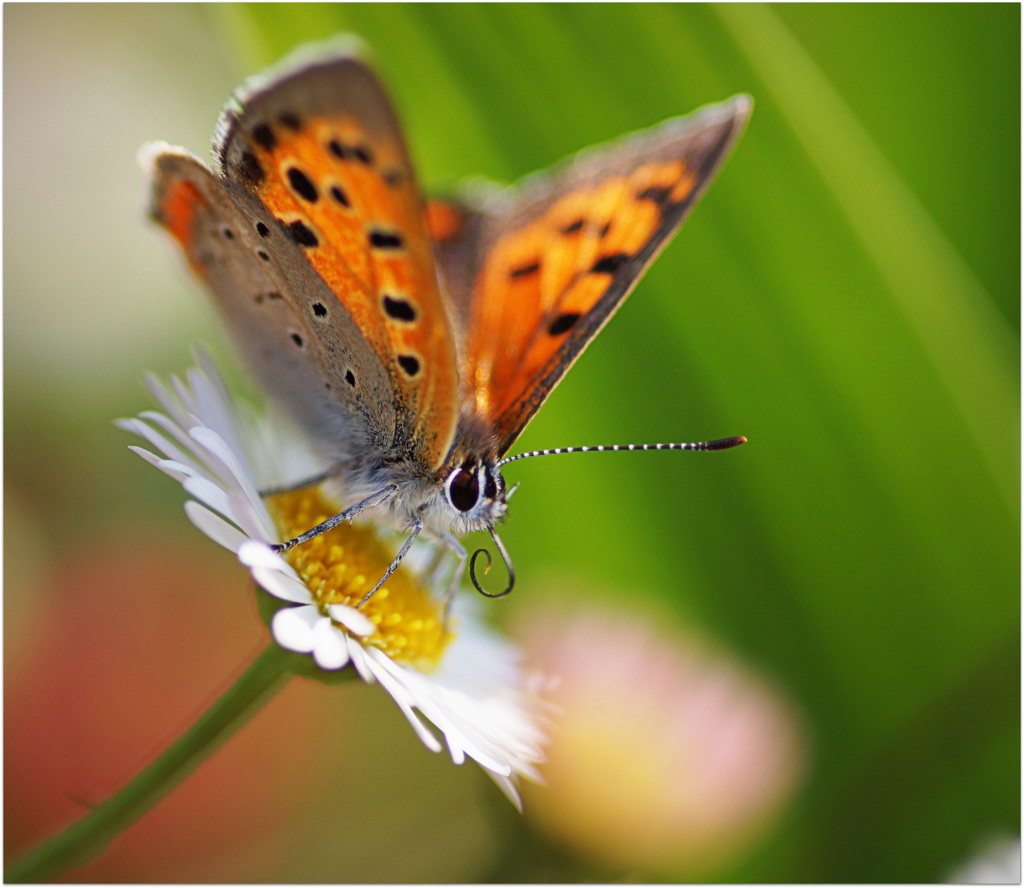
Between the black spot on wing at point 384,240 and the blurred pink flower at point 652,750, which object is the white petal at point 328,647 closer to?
the black spot on wing at point 384,240

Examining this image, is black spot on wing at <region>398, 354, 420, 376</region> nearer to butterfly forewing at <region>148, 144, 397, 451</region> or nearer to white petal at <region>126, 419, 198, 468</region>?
butterfly forewing at <region>148, 144, 397, 451</region>

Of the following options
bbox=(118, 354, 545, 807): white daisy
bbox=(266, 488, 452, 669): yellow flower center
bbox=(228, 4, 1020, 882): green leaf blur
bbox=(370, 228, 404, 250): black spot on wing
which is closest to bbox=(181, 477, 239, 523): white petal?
bbox=(118, 354, 545, 807): white daisy

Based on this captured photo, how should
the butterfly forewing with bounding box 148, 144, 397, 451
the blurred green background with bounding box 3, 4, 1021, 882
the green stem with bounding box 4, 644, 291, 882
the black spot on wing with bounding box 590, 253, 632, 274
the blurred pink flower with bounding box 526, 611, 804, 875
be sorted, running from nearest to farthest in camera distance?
the green stem with bounding box 4, 644, 291, 882 < the butterfly forewing with bounding box 148, 144, 397, 451 < the black spot on wing with bounding box 590, 253, 632, 274 < the blurred pink flower with bounding box 526, 611, 804, 875 < the blurred green background with bounding box 3, 4, 1021, 882

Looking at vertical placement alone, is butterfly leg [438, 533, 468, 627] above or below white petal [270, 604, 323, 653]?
above

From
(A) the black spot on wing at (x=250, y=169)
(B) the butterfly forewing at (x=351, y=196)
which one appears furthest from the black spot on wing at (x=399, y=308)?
(A) the black spot on wing at (x=250, y=169)

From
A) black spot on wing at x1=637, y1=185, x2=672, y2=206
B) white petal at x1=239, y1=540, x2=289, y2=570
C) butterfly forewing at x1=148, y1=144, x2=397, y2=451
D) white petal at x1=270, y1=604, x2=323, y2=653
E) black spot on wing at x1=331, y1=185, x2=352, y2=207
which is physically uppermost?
black spot on wing at x1=637, y1=185, x2=672, y2=206

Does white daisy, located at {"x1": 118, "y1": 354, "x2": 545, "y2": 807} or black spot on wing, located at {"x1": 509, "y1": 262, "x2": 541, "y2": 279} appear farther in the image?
black spot on wing, located at {"x1": 509, "y1": 262, "x2": 541, "y2": 279}

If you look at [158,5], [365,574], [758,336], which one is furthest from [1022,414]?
[158,5]
